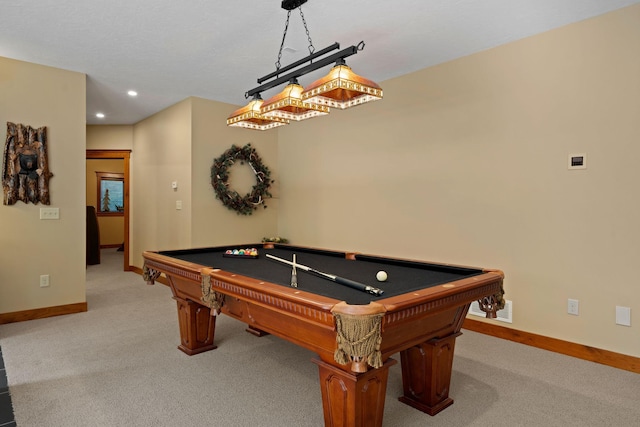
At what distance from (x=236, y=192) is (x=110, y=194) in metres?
6.30

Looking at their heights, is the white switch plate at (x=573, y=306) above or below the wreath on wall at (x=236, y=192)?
below

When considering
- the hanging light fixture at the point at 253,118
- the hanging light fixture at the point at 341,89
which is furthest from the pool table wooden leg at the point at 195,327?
the hanging light fixture at the point at 341,89

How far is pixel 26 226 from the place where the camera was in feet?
12.9

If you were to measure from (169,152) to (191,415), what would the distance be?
14.2 ft

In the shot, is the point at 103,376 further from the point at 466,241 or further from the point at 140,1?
the point at 466,241

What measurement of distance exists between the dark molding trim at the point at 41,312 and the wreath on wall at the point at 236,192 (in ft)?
6.84

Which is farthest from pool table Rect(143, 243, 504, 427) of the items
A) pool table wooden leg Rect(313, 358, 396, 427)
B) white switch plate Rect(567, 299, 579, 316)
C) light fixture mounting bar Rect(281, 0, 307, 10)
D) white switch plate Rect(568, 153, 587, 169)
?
light fixture mounting bar Rect(281, 0, 307, 10)


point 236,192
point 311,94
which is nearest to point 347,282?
point 311,94

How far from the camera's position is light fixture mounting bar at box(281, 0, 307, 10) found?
2677 millimetres

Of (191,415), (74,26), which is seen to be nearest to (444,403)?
(191,415)

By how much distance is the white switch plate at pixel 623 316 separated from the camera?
9.10ft

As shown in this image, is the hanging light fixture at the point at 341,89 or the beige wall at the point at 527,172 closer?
the hanging light fixture at the point at 341,89

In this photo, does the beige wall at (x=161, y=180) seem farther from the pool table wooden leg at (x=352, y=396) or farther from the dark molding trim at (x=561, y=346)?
the pool table wooden leg at (x=352, y=396)

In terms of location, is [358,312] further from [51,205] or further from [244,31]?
[51,205]
